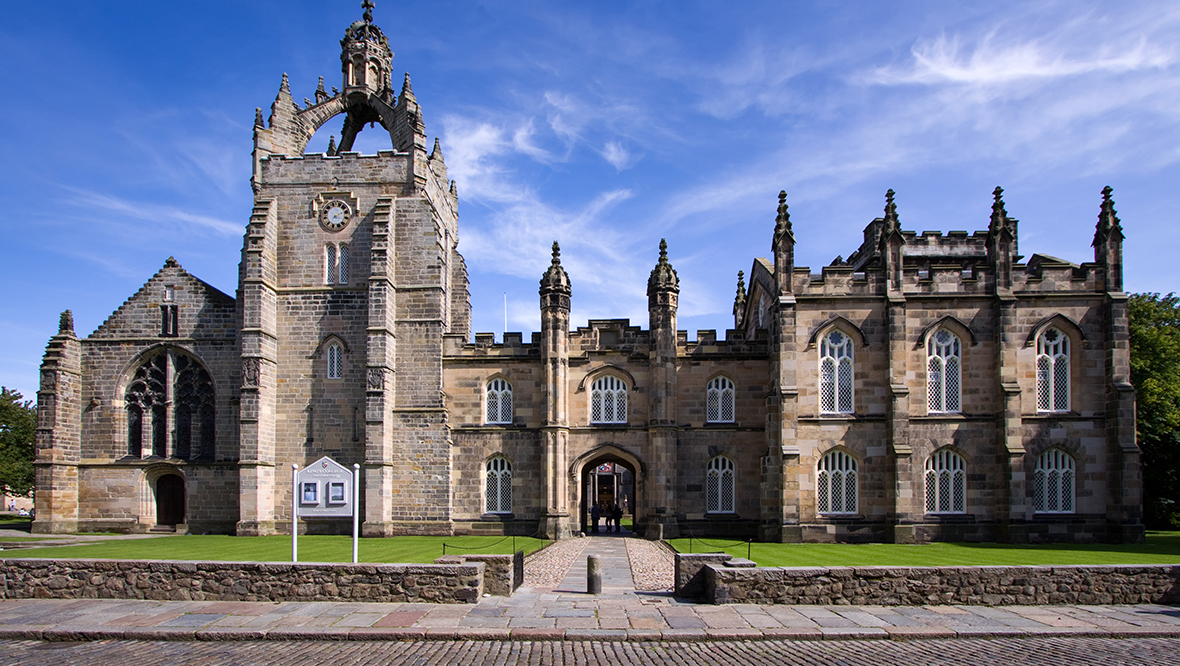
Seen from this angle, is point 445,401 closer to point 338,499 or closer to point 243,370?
point 243,370

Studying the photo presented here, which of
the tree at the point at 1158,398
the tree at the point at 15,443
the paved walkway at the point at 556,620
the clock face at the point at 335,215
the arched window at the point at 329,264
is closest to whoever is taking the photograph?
the paved walkway at the point at 556,620

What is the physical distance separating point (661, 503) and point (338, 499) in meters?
16.0

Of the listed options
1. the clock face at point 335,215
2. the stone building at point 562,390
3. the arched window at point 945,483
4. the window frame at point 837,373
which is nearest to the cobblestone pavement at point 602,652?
the stone building at point 562,390

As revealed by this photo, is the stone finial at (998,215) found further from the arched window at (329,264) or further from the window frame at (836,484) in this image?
the arched window at (329,264)

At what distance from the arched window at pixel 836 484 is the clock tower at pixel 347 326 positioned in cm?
1433

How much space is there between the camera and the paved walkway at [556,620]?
13.7 m

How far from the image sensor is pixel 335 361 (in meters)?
34.8

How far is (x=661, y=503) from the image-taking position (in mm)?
31859

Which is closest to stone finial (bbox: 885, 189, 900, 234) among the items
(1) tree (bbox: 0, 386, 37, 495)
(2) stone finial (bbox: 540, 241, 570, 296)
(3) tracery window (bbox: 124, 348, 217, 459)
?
(2) stone finial (bbox: 540, 241, 570, 296)

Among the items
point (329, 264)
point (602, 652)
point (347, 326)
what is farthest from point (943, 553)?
point (329, 264)

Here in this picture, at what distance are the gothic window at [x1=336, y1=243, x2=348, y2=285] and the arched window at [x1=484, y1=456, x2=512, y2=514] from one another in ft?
32.4

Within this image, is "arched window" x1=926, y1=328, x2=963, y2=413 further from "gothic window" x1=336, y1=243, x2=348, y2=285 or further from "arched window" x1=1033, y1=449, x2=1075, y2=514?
"gothic window" x1=336, y1=243, x2=348, y2=285

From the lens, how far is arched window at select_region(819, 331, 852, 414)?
3134 cm

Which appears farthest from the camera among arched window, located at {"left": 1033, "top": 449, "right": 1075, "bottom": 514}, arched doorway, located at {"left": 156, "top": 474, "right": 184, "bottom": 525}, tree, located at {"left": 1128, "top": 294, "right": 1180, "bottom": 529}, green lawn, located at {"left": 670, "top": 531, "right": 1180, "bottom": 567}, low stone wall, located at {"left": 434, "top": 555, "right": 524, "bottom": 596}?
tree, located at {"left": 1128, "top": 294, "right": 1180, "bottom": 529}
